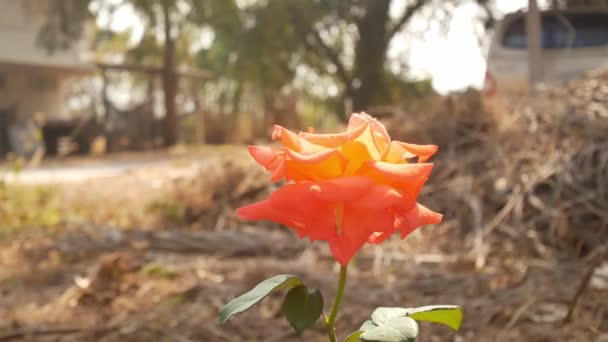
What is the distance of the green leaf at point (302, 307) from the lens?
919mm

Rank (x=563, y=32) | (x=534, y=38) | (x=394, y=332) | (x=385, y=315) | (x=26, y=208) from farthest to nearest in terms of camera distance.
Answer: (x=563, y=32)
(x=26, y=208)
(x=534, y=38)
(x=385, y=315)
(x=394, y=332)

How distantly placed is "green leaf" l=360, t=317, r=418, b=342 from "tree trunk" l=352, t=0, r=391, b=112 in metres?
16.2

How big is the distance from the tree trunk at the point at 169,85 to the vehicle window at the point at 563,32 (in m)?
12.1

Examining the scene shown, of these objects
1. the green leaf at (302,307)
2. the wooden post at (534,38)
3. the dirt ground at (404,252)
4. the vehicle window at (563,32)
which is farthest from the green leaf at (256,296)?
the vehicle window at (563,32)

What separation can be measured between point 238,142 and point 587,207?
55.1 feet

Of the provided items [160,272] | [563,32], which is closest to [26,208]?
[160,272]

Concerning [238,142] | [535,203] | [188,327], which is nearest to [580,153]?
[535,203]

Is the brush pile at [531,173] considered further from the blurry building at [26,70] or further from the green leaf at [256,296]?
the blurry building at [26,70]

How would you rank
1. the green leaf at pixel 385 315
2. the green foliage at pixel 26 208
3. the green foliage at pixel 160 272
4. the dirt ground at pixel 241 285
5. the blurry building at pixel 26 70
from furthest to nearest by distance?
the blurry building at pixel 26 70 → the green foliage at pixel 26 208 → the green foliage at pixel 160 272 → the dirt ground at pixel 241 285 → the green leaf at pixel 385 315

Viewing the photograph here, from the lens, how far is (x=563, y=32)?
23.2 feet

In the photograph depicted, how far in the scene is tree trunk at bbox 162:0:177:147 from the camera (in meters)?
18.6

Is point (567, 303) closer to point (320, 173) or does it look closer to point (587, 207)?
point (587, 207)

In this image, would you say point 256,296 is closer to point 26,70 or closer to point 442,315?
point 442,315

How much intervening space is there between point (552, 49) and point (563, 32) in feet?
0.59
